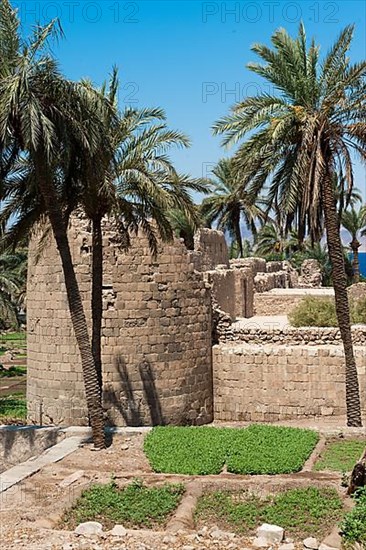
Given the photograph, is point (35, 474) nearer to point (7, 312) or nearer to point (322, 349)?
point (322, 349)

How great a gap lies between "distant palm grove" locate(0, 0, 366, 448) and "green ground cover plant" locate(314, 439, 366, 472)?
186 cm

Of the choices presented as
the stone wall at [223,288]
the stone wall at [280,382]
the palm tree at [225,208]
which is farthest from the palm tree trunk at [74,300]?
the palm tree at [225,208]

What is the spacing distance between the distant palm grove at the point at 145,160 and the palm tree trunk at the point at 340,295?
0.02 meters

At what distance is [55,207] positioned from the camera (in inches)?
469

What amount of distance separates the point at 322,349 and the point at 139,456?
6046mm

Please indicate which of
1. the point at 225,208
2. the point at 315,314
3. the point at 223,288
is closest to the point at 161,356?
the point at 223,288

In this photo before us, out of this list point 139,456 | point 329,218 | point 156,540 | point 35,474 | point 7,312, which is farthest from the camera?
point 7,312

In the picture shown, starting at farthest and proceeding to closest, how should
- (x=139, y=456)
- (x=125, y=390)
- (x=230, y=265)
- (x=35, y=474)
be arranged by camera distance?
(x=230, y=265)
(x=125, y=390)
(x=139, y=456)
(x=35, y=474)

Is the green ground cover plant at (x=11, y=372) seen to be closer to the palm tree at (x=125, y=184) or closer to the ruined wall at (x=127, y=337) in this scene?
the ruined wall at (x=127, y=337)

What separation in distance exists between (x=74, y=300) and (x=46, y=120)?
3196mm

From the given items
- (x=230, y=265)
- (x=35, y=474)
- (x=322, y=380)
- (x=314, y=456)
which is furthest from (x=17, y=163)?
(x=230, y=265)

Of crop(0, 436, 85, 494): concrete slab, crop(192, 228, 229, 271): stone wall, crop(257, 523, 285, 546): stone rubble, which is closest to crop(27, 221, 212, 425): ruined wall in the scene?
crop(0, 436, 85, 494): concrete slab

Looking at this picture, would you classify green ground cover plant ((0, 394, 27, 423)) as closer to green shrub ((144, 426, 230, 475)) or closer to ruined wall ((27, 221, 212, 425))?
ruined wall ((27, 221, 212, 425))

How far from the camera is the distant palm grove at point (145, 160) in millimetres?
11703
